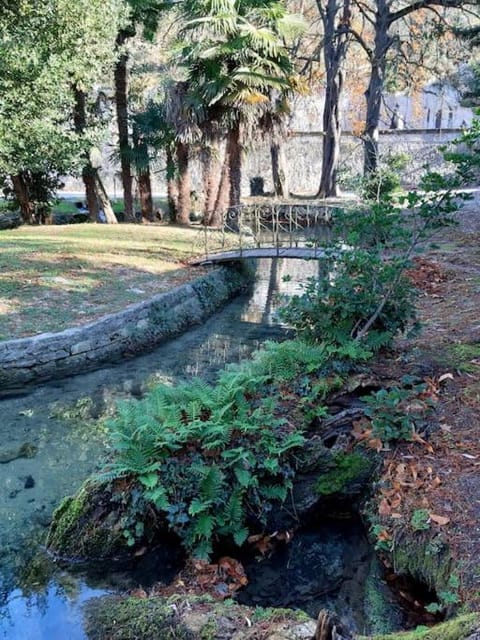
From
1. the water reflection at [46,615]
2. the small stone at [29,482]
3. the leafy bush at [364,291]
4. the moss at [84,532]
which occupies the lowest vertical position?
the water reflection at [46,615]

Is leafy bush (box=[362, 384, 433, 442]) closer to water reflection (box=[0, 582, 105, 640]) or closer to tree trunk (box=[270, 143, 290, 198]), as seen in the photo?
water reflection (box=[0, 582, 105, 640])

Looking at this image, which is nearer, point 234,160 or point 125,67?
point 234,160

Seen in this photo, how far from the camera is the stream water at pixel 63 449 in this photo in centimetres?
352

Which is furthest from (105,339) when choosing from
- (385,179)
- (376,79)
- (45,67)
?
(376,79)

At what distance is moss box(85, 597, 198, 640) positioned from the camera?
295 centimetres

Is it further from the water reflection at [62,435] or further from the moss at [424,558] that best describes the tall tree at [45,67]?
the moss at [424,558]

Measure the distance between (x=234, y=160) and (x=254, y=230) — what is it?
2.66 metres

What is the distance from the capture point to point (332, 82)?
67.8ft

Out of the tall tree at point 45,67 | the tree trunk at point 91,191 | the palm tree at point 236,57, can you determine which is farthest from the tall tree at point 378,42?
the tall tree at point 45,67

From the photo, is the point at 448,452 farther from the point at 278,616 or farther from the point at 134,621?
the point at 134,621

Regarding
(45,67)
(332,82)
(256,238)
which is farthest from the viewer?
(332,82)

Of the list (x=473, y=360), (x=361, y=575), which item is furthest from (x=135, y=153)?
(x=361, y=575)

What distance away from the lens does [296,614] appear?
291 cm

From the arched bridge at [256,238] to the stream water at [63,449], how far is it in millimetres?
1199
